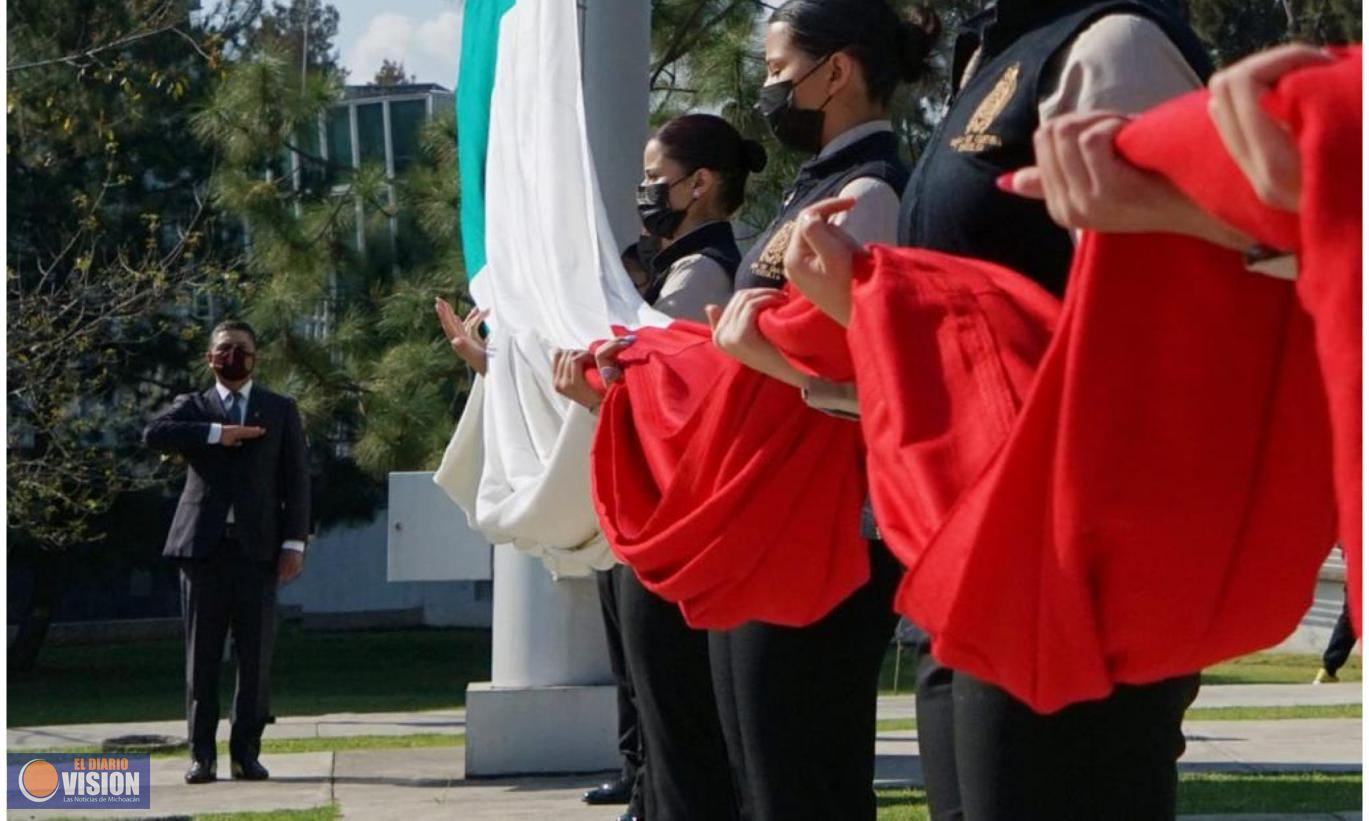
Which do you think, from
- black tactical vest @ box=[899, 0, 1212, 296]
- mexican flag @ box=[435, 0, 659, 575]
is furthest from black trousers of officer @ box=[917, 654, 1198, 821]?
mexican flag @ box=[435, 0, 659, 575]

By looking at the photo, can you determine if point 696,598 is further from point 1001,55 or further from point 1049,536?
point 1049,536

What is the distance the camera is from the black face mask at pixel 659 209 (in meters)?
5.17

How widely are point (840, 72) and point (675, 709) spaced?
4.80 feet

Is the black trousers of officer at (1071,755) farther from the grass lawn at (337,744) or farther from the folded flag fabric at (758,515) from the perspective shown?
the grass lawn at (337,744)

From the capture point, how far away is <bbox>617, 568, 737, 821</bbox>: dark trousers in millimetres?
4559

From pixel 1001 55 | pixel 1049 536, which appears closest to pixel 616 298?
pixel 1001 55

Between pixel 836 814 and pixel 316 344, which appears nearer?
pixel 836 814

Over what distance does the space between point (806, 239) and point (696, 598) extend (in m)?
1.00

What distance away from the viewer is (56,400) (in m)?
16.6

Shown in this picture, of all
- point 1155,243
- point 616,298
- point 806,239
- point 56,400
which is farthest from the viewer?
point 56,400

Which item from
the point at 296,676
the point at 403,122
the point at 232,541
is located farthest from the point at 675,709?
the point at 403,122

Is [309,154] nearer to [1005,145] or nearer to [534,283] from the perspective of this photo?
[534,283]

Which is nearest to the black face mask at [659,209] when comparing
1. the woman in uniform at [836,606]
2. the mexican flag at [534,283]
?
the mexican flag at [534,283]

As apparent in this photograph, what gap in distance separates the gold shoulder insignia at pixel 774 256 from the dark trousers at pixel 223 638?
206 inches
